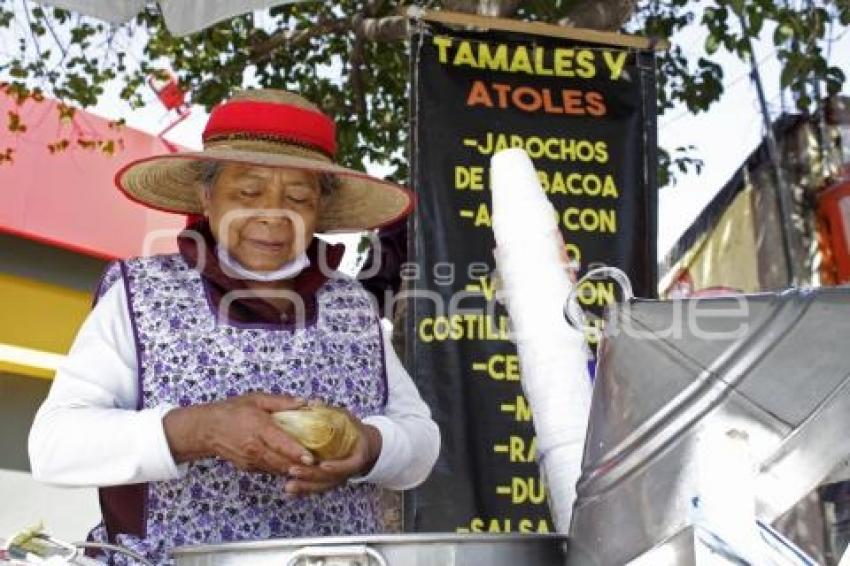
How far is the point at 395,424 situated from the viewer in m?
1.88

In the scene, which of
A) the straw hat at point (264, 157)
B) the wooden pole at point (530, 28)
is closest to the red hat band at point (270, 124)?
the straw hat at point (264, 157)

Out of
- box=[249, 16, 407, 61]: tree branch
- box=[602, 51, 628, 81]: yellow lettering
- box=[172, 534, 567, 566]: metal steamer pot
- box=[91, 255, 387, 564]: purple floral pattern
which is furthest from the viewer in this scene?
box=[249, 16, 407, 61]: tree branch

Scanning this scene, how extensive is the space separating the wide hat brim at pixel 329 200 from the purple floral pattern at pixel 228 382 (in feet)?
0.81

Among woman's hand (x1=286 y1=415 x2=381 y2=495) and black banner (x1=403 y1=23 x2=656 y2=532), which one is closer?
woman's hand (x1=286 y1=415 x2=381 y2=495)

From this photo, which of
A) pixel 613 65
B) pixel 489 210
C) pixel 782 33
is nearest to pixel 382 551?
pixel 489 210

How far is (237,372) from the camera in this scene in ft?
6.12

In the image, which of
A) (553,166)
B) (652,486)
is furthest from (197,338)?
(553,166)

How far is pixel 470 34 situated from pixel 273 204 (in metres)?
2.06

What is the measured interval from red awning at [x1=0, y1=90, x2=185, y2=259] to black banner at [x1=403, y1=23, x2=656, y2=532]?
15.8 feet

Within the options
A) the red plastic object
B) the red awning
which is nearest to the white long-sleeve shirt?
the red plastic object

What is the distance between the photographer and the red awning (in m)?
8.68

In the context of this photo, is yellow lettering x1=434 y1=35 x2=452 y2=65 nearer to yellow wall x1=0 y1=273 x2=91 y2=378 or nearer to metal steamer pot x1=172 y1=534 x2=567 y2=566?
metal steamer pot x1=172 y1=534 x2=567 y2=566

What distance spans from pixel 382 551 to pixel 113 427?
0.64m

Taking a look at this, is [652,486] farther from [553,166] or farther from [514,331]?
[553,166]
